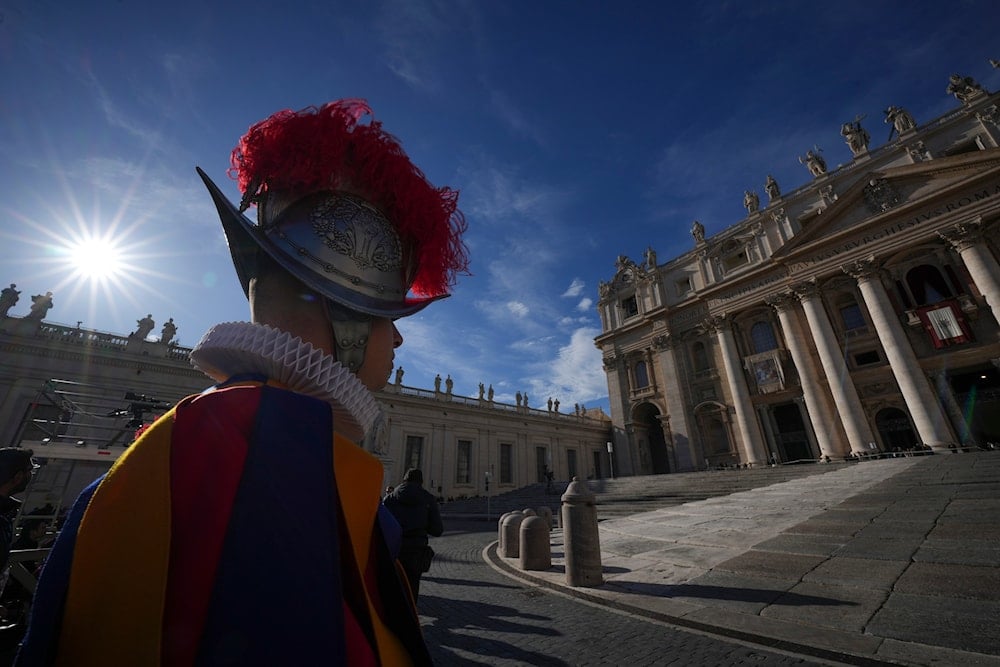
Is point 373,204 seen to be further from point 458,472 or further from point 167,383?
point 458,472

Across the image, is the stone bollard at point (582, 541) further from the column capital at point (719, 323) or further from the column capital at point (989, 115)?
the column capital at point (989, 115)

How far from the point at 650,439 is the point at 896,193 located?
19.4 m

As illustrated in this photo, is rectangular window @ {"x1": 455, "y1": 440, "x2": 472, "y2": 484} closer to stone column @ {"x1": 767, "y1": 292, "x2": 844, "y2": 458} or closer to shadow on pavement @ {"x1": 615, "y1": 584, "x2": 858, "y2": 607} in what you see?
stone column @ {"x1": 767, "y1": 292, "x2": 844, "y2": 458}

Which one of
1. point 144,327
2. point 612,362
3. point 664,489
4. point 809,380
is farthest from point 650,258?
point 144,327

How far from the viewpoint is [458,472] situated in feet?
87.3

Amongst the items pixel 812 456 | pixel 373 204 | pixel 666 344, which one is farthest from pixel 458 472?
→ pixel 373 204

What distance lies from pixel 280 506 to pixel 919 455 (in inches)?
901

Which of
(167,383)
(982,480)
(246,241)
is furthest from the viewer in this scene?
(167,383)

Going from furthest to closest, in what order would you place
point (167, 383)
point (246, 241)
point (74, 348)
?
1. point (167, 383)
2. point (74, 348)
3. point (246, 241)

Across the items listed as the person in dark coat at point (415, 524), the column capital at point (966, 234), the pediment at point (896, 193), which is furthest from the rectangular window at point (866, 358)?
the person in dark coat at point (415, 524)

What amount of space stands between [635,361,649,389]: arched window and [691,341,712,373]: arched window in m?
3.39

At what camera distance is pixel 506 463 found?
95.5 ft

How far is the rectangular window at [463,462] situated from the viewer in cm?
2655

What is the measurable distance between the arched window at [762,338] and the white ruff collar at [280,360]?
26.2 m
